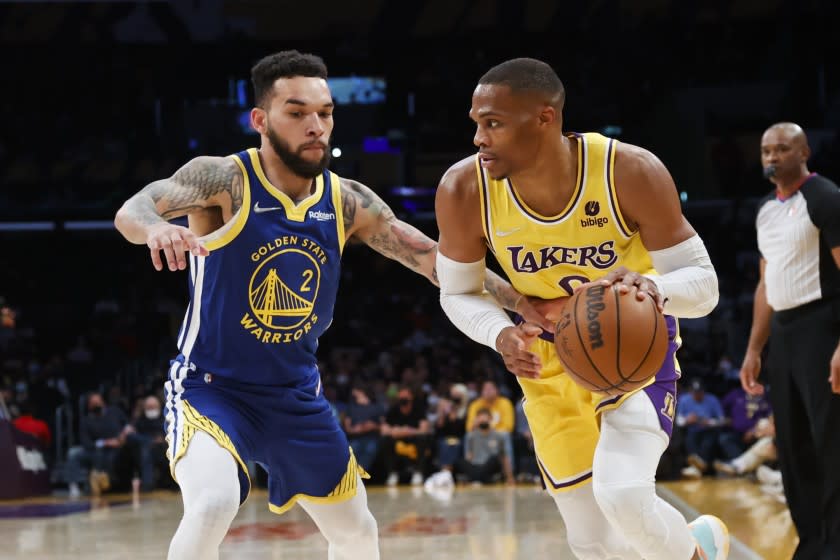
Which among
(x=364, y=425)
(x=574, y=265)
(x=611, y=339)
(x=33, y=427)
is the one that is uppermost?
(x=574, y=265)

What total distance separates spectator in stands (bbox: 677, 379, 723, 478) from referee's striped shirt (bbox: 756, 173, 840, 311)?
7190 mm

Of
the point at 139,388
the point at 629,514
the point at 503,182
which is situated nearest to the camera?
the point at 629,514

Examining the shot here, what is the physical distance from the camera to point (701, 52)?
59.9 ft

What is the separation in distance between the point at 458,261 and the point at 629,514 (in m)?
1.04

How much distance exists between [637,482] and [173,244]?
1543 millimetres

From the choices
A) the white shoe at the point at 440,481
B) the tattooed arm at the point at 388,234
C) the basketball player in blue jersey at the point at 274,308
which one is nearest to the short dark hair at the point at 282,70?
the basketball player in blue jersey at the point at 274,308

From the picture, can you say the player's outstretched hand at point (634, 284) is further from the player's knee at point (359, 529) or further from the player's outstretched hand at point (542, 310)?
the player's knee at point (359, 529)

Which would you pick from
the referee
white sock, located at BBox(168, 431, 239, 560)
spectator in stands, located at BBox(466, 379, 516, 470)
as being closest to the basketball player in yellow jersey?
white sock, located at BBox(168, 431, 239, 560)

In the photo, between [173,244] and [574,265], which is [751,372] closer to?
[574,265]

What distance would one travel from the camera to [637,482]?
10.5 ft

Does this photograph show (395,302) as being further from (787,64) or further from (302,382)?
(302,382)

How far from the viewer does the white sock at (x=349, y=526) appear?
3.52m

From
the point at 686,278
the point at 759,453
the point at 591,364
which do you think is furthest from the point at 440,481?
the point at 591,364

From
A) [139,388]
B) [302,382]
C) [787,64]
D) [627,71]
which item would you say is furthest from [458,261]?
[787,64]
